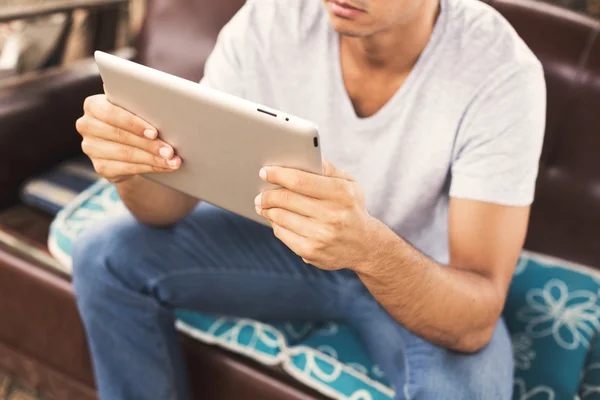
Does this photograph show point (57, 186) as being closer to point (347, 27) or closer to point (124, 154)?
point (124, 154)

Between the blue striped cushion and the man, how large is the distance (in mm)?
412

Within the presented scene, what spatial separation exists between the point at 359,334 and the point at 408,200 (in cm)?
25

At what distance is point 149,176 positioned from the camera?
896mm

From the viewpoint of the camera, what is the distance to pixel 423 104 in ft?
3.28

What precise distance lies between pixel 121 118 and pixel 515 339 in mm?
828

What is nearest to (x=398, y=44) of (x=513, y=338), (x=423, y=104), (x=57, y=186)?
(x=423, y=104)

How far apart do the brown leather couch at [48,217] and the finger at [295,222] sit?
0.56 meters

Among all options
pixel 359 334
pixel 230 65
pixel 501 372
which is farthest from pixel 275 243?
pixel 501 372

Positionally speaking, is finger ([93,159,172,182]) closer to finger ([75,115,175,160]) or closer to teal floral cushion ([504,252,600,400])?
finger ([75,115,175,160])

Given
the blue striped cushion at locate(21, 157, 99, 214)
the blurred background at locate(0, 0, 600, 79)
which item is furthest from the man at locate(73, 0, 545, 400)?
the blurred background at locate(0, 0, 600, 79)

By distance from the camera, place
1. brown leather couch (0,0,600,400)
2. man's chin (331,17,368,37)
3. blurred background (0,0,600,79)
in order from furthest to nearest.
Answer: blurred background (0,0,600,79) < brown leather couch (0,0,600,400) < man's chin (331,17,368,37)

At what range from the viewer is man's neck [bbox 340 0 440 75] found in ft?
3.28

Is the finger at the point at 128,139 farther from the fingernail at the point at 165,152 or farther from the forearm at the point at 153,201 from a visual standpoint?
the forearm at the point at 153,201

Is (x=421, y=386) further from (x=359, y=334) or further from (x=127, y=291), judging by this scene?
(x=127, y=291)
